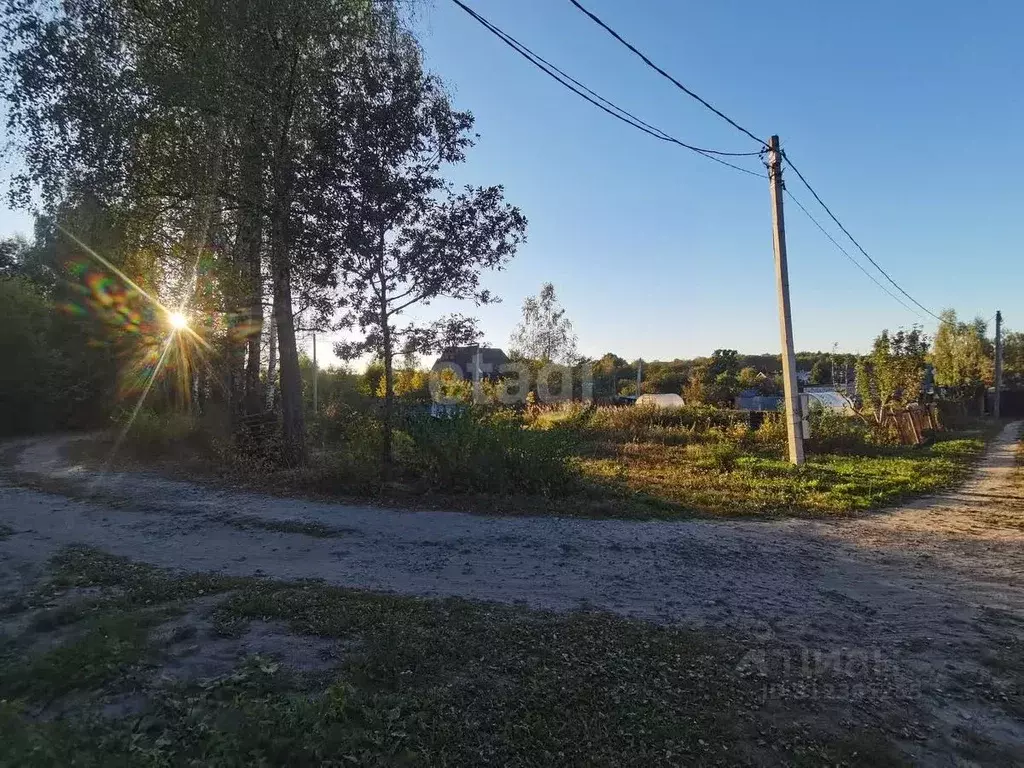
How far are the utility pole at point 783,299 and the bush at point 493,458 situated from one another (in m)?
4.82

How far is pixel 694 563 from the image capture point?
575 cm

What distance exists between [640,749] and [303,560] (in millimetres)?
4112

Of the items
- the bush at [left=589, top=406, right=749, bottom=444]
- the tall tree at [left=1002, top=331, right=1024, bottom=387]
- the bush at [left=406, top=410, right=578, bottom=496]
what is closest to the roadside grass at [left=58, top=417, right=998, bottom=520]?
the bush at [left=406, top=410, right=578, bottom=496]

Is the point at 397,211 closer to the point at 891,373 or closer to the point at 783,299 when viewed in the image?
the point at 783,299

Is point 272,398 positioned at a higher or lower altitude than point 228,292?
lower

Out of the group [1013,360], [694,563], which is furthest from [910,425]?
[1013,360]

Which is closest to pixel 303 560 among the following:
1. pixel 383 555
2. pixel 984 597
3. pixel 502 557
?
pixel 383 555

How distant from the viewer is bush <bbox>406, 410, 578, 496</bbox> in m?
9.10

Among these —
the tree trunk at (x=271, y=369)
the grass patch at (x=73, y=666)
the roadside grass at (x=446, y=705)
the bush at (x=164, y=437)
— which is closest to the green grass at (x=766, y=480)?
the roadside grass at (x=446, y=705)

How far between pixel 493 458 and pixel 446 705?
6.20 metres

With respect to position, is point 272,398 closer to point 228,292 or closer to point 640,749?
point 228,292

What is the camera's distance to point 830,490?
9469 millimetres

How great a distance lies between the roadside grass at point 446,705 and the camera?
2.61 meters

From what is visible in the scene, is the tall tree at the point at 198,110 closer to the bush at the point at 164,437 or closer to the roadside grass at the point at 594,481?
the roadside grass at the point at 594,481
